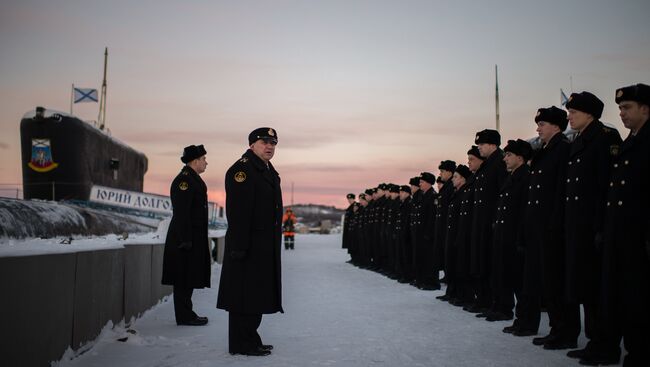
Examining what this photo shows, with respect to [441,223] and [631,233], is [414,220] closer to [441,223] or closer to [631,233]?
[441,223]

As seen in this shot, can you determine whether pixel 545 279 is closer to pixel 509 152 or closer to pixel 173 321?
pixel 509 152

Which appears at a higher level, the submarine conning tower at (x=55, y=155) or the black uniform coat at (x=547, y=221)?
the submarine conning tower at (x=55, y=155)

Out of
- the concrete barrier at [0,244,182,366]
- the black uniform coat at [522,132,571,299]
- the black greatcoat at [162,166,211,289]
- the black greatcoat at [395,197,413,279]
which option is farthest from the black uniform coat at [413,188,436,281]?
the concrete barrier at [0,244,182,366]

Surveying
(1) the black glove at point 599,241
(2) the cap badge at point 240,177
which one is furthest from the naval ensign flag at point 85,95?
(1) the black glove at point 599,241

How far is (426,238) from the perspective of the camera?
37.0 ft

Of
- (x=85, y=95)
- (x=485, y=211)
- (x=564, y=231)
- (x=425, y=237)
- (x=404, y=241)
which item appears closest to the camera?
(x=564, y=231)

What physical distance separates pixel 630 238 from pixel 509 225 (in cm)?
266

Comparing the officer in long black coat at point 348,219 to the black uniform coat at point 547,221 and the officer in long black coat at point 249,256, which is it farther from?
the officer in long black coat at point 249,256

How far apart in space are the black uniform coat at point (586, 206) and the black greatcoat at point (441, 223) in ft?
15.5

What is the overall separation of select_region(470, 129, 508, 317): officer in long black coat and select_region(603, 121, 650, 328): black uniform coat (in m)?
3.13

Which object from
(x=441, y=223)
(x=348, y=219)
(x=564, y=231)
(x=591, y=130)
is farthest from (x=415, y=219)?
(x=348, y=219)

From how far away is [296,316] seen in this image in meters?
7.62

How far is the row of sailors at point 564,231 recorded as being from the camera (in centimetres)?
443

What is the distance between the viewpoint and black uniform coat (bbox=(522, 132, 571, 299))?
5.62m
